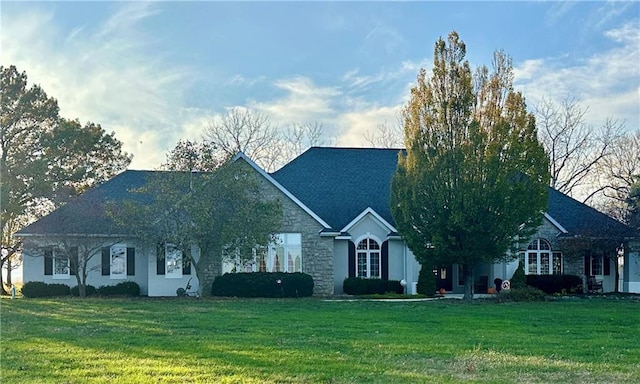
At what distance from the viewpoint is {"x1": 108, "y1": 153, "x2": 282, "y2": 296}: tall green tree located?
83.5ft

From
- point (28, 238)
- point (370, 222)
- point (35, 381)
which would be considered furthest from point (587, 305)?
point (28, 238)

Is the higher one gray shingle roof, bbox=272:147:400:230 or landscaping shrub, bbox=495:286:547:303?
gray shingle roof, bbox=272:147:400:230

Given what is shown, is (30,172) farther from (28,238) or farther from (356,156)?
(356,156)

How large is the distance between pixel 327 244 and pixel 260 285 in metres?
3.44

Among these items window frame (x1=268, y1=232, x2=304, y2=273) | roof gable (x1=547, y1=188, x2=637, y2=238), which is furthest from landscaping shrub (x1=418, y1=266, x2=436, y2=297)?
roof gable (x1=547, y1=188, x2=637, y2=238)

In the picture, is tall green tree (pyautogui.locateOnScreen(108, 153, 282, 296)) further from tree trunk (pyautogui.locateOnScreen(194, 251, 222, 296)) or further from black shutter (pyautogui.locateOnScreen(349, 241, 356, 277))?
black shutter (pyautogui.locateOnScreen(349, 241, 356, 277))

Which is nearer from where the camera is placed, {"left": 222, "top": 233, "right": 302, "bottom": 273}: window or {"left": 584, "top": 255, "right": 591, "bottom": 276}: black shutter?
{"left": 222, "top": 233, "right": 302, "bottom": 273}: window

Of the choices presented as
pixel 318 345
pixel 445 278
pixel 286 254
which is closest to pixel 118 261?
pixel 286 254

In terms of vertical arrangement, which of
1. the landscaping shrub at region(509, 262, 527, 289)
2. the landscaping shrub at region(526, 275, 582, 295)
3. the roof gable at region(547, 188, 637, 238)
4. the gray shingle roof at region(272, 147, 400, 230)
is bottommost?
the landscaping shrub at region(526, 275, 582, 295)

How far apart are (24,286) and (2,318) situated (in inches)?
452

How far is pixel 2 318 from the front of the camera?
1809 centimetres

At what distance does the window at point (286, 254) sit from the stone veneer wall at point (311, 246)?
20 centimetres

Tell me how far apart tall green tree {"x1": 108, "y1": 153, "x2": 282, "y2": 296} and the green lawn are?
4.91 metres

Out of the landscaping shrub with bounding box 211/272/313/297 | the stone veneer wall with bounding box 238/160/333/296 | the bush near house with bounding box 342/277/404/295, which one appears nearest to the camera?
the landscaping shrub with bounding box 211/272/313/297
